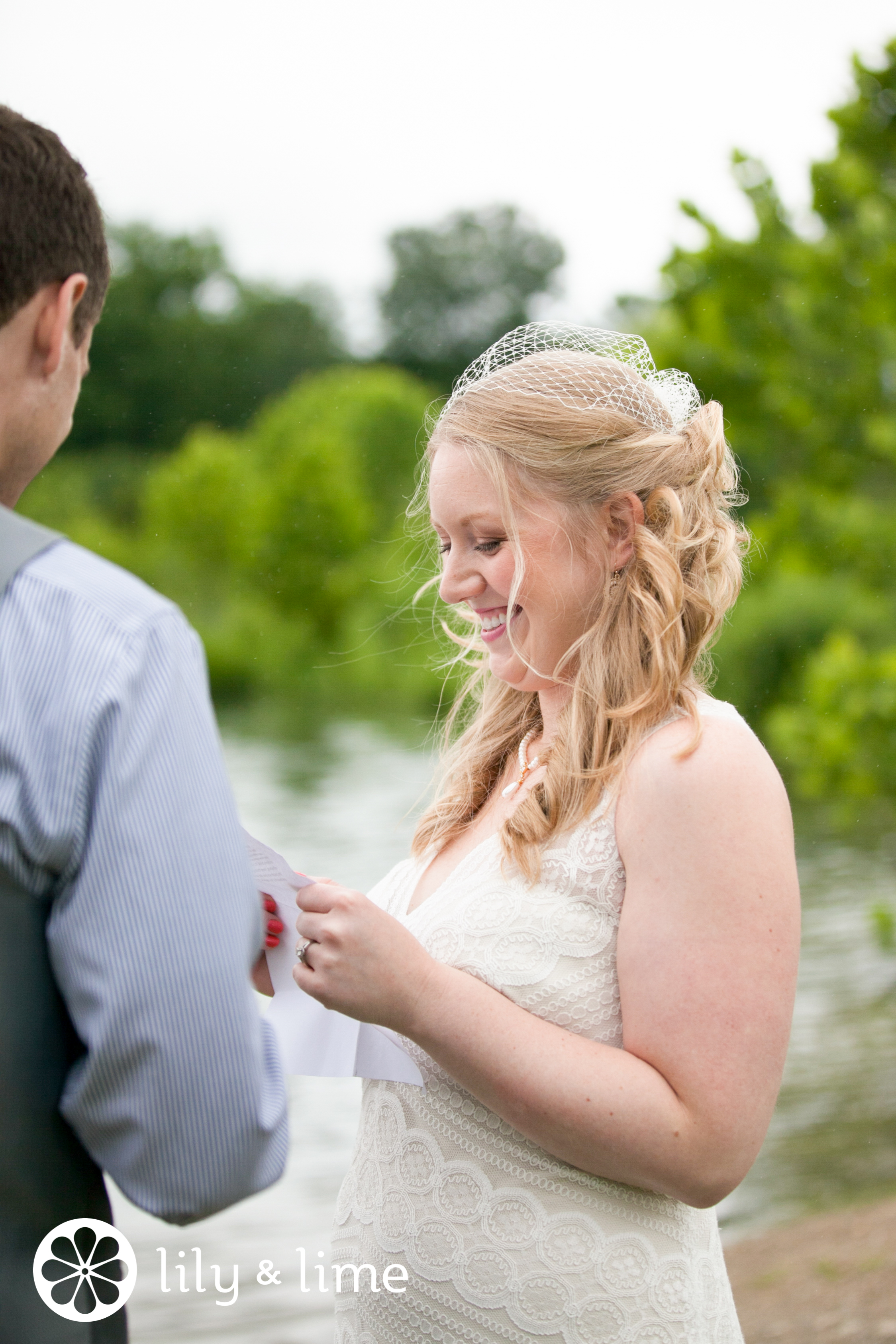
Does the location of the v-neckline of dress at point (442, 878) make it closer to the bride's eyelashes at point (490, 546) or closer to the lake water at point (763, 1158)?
the lake water at point (763, 1158)

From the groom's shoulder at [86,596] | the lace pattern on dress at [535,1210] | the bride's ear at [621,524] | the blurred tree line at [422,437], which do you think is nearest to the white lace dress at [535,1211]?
the lace pattern on dress at [535,1210]

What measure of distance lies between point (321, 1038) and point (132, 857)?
67cm

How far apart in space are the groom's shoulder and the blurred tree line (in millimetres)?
1374

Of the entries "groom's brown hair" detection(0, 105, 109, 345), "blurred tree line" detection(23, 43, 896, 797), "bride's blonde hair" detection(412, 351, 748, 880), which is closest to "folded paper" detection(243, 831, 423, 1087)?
"bride's blonde hair" detection(412, 351, 748, 880)

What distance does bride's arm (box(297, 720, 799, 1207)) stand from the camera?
4.13 ft

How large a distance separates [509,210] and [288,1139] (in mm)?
43005

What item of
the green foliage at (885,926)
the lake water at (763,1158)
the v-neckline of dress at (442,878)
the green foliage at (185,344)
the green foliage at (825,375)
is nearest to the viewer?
the v-neckline of dress at (442,878)

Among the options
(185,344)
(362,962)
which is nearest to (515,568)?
(362,962)

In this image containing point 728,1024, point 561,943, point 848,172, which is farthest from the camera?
point 848,172

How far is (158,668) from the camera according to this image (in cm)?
88

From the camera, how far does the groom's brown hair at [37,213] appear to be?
36.6 inches

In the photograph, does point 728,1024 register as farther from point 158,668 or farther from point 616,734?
point 158,668

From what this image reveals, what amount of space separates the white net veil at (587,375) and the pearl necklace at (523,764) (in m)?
0.46

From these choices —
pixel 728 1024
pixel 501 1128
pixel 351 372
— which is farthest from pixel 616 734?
pixel 351 372
